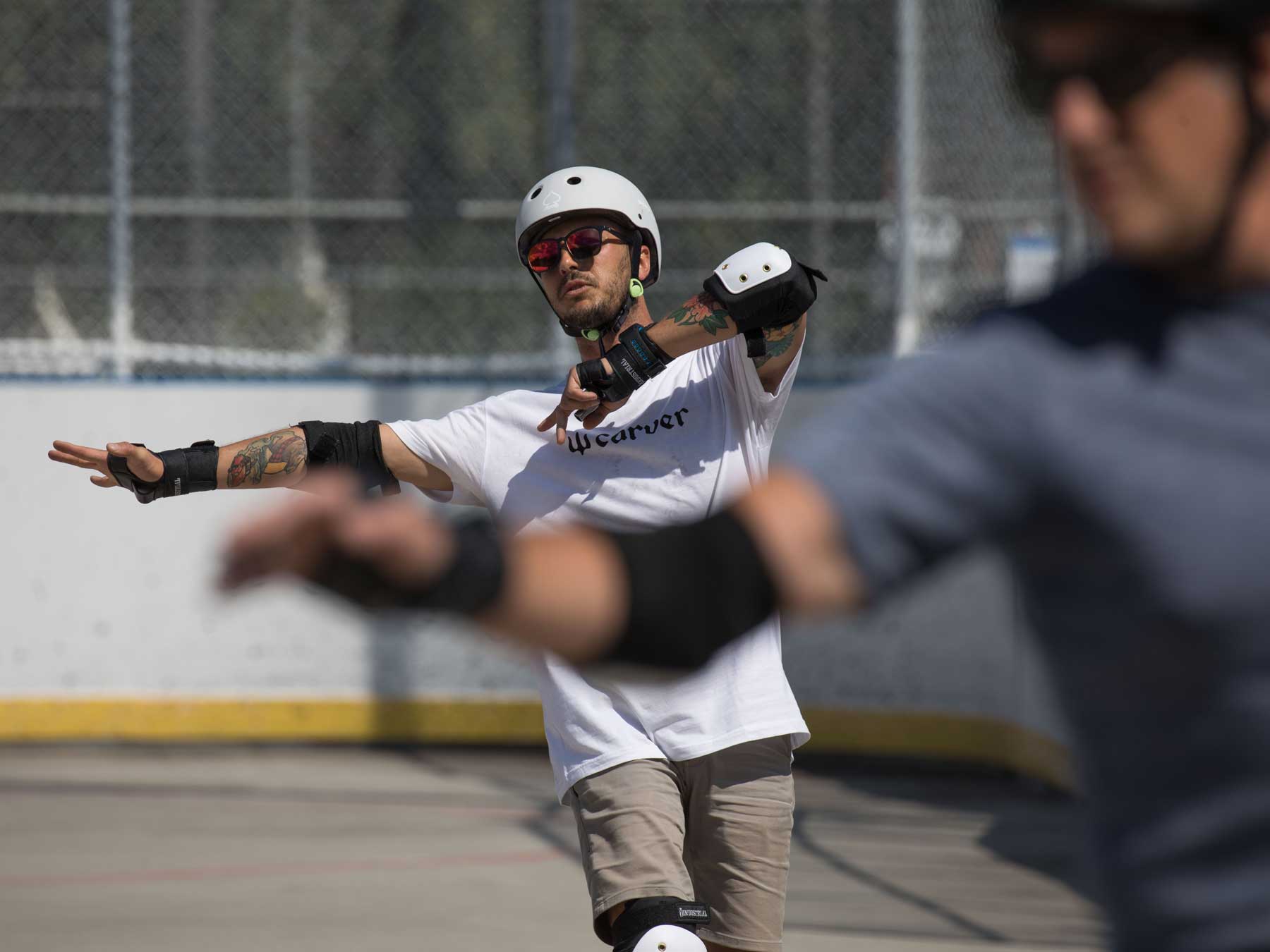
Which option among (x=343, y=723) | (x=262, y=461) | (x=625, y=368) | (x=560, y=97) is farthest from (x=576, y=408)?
(x=560, y=97)

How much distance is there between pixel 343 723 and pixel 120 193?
3.09m

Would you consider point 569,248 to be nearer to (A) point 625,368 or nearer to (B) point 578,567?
(A) point 625,368

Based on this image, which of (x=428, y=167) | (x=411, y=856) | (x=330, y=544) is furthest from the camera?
(x=428, y=167)

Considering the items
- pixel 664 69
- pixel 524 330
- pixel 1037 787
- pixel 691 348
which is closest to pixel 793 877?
pixel 1037 787

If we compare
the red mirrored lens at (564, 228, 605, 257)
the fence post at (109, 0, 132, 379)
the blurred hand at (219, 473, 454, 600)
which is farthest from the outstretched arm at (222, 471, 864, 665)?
the fence post at (109, 0, 132, 379)

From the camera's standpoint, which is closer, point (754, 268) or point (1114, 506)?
point (1114, 506)

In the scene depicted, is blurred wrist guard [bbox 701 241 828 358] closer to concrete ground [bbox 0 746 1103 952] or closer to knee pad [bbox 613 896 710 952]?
knee pad [bbox 613 896 710 952]

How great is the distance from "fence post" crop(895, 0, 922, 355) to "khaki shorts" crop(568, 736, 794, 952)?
5518mm

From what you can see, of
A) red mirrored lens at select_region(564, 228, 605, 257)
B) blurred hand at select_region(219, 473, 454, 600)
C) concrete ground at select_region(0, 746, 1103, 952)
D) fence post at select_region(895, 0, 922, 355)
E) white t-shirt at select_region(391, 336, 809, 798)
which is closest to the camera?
blurred hand at select_region(219, 473, 454, 600)

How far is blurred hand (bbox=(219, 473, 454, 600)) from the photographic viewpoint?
102 centimetres

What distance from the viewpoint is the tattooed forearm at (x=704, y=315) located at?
3.20 metres

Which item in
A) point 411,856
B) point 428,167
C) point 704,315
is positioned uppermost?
point 428,167

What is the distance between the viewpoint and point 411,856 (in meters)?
6.50

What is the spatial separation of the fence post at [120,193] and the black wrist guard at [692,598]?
8.12m
